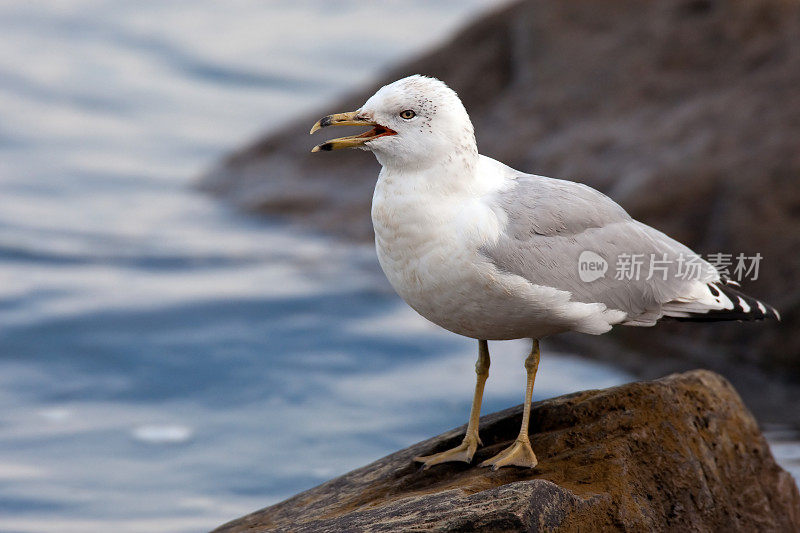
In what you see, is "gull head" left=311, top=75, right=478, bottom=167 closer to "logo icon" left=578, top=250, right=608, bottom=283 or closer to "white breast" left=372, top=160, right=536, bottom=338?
"white breast" left=372, top=160, right=536, bottom=338

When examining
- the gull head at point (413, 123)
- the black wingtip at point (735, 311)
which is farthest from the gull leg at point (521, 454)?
the gull head at point (413, 123)

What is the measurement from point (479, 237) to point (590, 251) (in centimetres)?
67

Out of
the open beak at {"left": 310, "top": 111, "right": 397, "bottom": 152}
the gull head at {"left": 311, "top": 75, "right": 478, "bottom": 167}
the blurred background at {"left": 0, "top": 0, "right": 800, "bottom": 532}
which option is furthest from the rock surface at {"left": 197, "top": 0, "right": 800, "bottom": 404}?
the open beak at {"left": 310, "top": 111, "right": 397, "bottom": 152}

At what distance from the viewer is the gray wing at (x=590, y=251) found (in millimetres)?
5156

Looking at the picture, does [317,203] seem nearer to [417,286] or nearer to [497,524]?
[417,286]

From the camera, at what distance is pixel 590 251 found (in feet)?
17.6

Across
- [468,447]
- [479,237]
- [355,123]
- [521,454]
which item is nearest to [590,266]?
[479,237]

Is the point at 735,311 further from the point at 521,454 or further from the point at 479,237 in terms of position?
the point at 479,237

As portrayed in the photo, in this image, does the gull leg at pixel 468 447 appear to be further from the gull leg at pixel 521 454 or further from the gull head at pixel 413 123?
the gull head at pixel 413 123

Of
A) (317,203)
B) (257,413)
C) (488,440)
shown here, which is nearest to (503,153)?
(317,203)

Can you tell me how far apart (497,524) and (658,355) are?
5.08 metres

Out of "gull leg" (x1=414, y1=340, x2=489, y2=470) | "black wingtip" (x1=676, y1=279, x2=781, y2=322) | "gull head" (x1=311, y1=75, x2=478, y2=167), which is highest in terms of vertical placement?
"gull head" (x1=311, y1=75, x2=478, y2=167)

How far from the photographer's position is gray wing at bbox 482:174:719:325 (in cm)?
516

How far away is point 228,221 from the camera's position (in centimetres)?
1285
